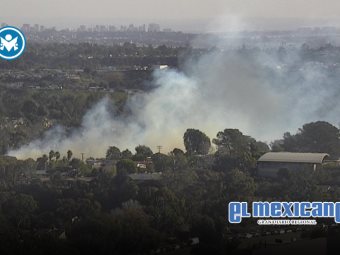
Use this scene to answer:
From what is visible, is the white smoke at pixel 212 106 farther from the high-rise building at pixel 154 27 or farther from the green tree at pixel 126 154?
the high-rise building at pixel 154 27

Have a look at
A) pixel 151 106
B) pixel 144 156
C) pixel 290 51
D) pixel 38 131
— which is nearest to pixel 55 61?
pixel 290 51

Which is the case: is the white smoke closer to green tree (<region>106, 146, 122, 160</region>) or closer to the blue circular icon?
green tree (<region>106, 146, 122, 160</region>)

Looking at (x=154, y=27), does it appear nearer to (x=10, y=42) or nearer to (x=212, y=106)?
(x=212, y=106)

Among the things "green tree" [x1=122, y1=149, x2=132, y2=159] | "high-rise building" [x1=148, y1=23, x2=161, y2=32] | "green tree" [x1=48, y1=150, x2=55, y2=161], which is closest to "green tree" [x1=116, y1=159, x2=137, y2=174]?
"green tree" [x1=122, y1=149, x2=132, y2=159]

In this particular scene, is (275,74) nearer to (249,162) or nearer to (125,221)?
(249,162)

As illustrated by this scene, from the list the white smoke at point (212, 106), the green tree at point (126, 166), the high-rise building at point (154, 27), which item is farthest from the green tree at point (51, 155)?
the high-rise building at point (154, 27)
